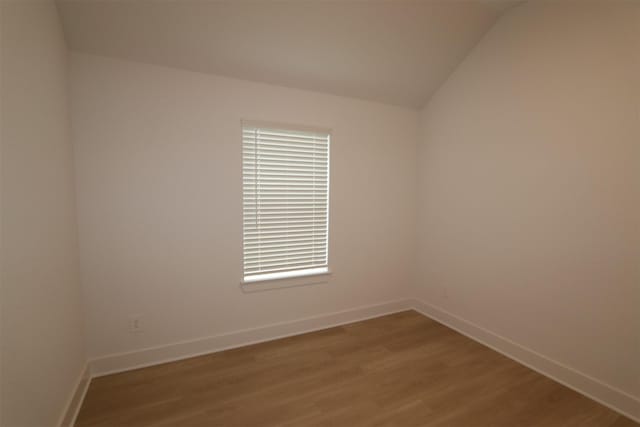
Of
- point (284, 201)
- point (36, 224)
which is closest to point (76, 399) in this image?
point (36, 224)

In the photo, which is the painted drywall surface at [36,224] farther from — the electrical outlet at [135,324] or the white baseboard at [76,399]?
the electrical outlet at [135,324]

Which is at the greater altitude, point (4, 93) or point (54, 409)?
point (4, 93)

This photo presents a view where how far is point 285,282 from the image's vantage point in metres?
2.96

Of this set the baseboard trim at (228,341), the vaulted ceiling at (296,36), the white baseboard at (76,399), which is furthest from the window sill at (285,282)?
the vaulted ceiling at (296,36)

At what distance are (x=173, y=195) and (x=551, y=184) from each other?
124 inches

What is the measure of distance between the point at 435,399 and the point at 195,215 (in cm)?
239

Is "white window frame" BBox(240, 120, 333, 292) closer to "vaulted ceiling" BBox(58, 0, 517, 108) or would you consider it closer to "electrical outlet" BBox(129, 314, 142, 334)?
"vaulted ceiling" BBox(58, 0, 517, 108)

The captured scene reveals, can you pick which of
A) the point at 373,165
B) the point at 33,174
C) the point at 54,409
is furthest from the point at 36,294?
the point at 373,165

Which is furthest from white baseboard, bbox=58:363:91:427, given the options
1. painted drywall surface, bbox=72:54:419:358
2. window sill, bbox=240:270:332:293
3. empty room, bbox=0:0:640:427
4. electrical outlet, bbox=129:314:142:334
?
window sill, bbox=240:270:332:293

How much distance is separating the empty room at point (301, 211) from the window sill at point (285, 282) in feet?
0.07

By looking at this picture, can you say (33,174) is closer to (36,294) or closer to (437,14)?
(36,294)

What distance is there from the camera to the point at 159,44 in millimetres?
2207

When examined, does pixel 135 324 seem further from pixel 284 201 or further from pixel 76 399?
pixel 284 201

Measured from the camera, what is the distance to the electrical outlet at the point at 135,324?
2378mm
